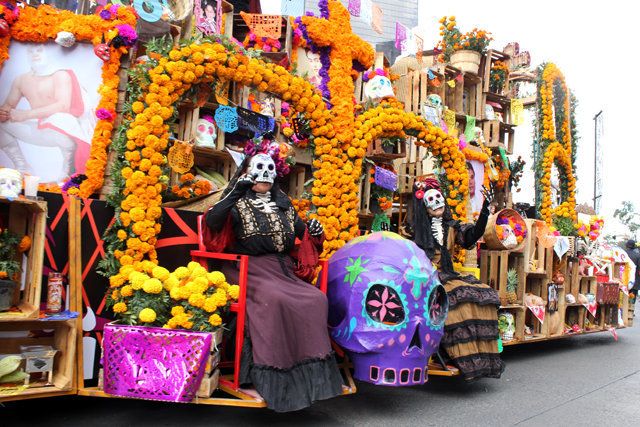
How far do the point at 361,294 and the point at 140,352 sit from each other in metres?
1.67

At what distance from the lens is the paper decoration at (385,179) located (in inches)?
298

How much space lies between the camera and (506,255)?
6.30 metres

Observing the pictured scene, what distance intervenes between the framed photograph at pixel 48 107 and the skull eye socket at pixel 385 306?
271 centimetres

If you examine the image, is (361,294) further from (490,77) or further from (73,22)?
(490,77)

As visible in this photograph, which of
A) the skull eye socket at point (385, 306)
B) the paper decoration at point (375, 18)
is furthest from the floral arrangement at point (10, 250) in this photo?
the paper decoration at point (375, 18)

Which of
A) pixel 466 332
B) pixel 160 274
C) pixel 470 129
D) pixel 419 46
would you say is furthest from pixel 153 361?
pixel 419 46

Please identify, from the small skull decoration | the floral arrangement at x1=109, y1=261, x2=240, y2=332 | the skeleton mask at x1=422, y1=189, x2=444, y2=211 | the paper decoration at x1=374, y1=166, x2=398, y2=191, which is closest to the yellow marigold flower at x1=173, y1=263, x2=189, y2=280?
the floral arrangement at x1=109, y1=261, x2=240, y2=332

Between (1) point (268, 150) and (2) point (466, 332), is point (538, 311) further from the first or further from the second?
(1) point (268, 150)

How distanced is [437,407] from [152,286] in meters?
2.63

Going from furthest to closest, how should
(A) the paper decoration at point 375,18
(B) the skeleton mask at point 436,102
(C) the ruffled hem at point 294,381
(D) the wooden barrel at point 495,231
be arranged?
1. (A) the paper decoration at point 375,18
2. (B) the skeleton mask at point 436,102
3. (D) the wooden barrel at point 495,231
4. (C) the ruffled hem at point 294,381

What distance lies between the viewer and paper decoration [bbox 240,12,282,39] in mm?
7906

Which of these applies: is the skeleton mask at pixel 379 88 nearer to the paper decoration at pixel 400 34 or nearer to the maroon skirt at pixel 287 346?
the maroon skirt at pixel 287 346

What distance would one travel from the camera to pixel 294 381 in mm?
3645

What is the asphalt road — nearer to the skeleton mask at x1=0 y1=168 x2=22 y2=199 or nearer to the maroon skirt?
Answer: the maroon skirt
